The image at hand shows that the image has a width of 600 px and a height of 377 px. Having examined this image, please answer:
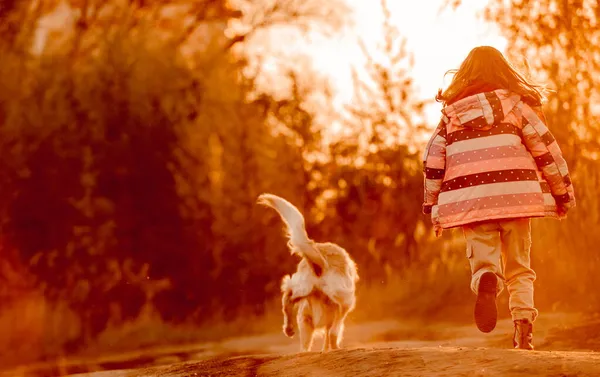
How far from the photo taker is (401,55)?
1348cm

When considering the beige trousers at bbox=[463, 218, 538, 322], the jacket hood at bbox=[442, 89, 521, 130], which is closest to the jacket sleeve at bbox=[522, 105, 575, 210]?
the jacket hood at bbox=[442, 89, 521, 130]

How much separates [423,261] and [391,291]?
3.17ft

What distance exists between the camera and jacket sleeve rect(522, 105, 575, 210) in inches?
234

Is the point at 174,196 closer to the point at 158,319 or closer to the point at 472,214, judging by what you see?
the point at 158,319

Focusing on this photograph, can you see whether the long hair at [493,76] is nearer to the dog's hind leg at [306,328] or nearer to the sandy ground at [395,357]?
the sandy ground at [395,357]

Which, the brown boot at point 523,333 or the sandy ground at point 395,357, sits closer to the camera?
the sandy ground at point 395,357

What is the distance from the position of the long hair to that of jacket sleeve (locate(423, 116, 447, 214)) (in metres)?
0.31

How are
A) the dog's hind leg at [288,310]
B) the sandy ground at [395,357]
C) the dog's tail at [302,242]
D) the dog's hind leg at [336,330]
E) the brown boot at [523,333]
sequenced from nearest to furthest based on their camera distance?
the sandy ground at [395,357]
the brown boot at [523,333]
the dog's tail at [302,242]
the dog's hind leg at [336,330]
the dog's hind leg at [288,310]

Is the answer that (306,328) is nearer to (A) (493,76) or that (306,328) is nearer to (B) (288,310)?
(B) (288,310)

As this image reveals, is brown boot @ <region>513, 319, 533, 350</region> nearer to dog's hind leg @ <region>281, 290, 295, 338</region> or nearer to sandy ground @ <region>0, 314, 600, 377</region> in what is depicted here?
sandy ground @ <region>0, 314, 600, 377</region>

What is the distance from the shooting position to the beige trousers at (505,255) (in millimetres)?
5859

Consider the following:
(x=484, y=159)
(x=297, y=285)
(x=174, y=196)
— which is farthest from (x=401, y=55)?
(x=484, y=159)

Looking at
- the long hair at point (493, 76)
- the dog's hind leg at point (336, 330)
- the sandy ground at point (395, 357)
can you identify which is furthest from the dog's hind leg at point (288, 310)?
the long hair at point (493, 76)

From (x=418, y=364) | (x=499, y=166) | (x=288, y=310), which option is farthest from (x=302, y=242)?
(x=418, y=364)
